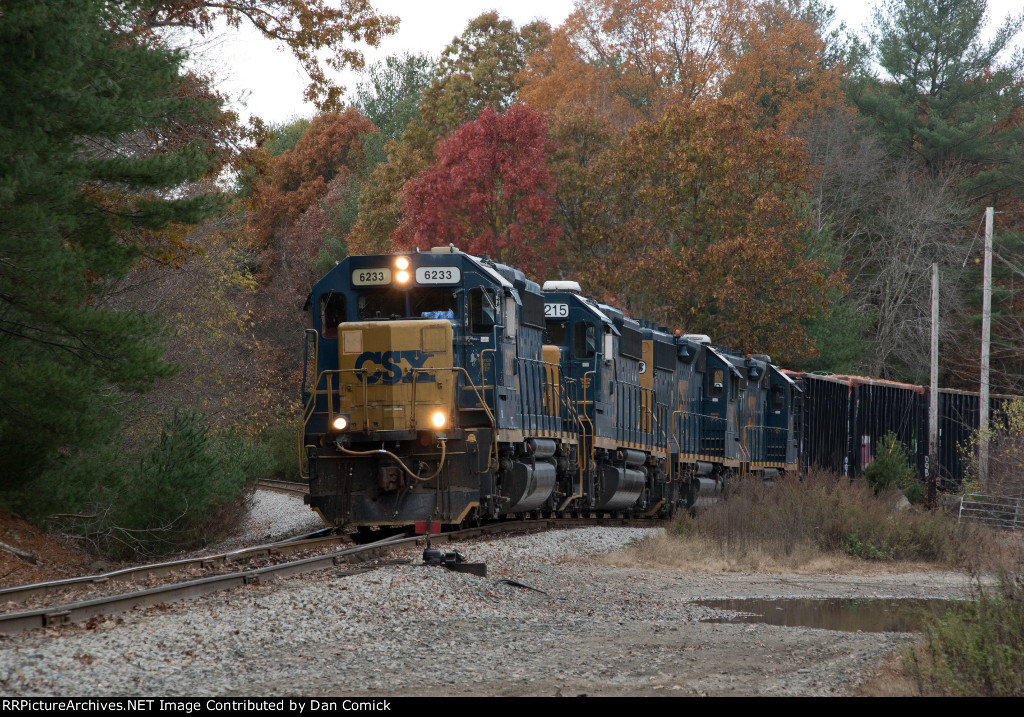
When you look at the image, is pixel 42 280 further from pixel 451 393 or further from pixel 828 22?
pixel 828 22

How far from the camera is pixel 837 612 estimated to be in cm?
1235

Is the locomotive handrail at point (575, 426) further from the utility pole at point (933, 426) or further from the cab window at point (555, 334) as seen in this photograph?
the utility pole at point (933, 426)

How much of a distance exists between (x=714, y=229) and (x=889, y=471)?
8570 mm

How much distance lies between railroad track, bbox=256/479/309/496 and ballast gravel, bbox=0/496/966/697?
704 inches

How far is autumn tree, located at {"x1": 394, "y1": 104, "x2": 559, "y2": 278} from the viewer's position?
32.5 m

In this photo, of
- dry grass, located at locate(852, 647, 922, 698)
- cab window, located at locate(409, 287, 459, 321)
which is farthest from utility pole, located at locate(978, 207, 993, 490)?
dry grass, located at locate(852, 647, 922, 698)

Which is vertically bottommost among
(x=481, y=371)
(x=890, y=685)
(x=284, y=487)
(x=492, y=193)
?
(x=284, y=487)

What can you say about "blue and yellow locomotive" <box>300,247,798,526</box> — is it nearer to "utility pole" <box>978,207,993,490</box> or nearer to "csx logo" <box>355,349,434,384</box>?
"csx logo" <box>355,349,434,384</box>

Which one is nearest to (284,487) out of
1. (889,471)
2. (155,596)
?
(889,471)

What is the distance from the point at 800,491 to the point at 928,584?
5.27 m

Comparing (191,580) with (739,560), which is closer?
(191,580)

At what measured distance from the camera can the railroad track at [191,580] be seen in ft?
27.8

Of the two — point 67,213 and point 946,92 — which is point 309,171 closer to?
point 946,92
